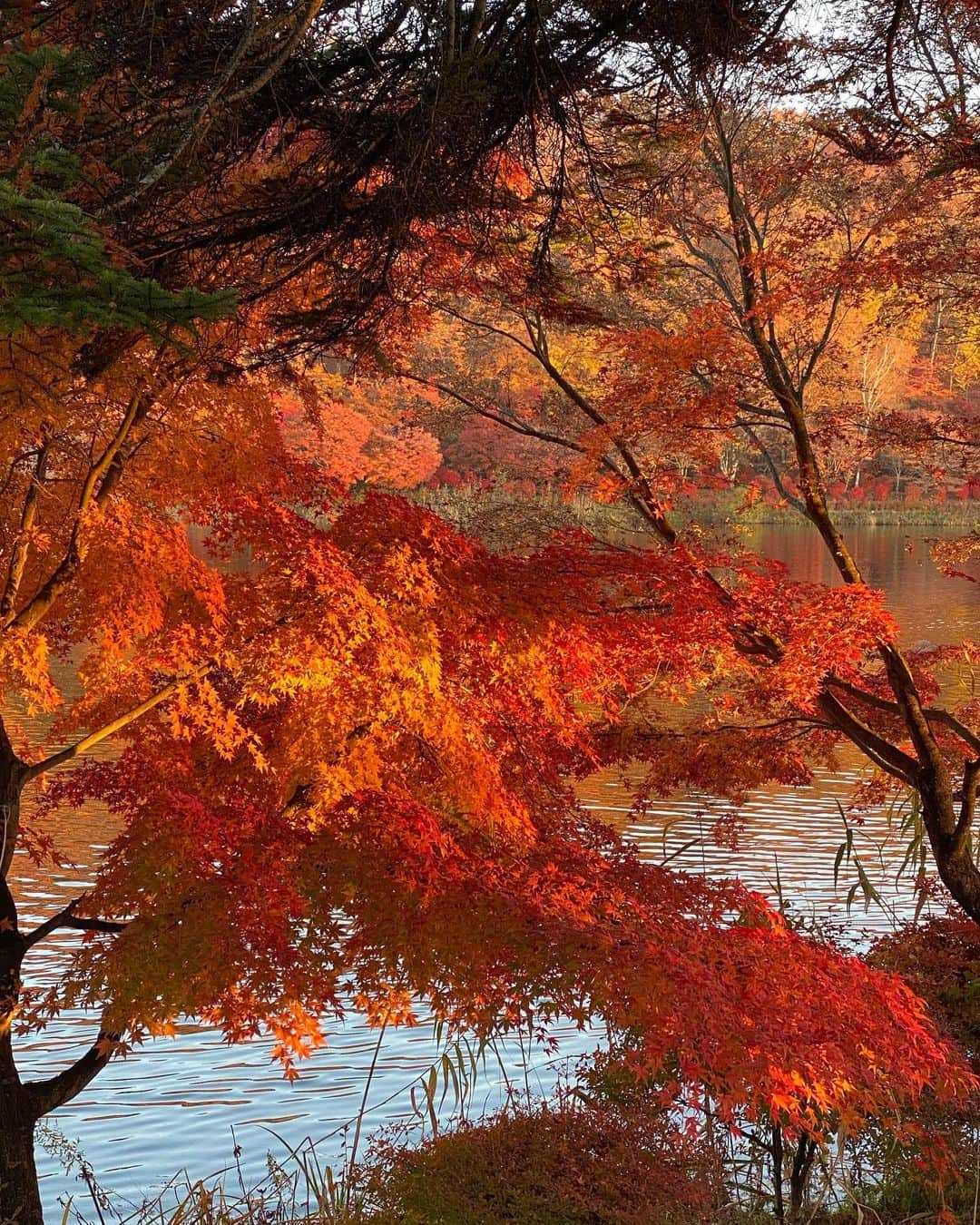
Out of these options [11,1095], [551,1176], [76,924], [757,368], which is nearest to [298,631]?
[76,924]

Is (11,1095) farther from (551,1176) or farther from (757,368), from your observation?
(757,368)

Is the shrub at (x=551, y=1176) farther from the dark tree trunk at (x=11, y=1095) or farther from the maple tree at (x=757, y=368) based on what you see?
the maple tree at (x=757, y=368)

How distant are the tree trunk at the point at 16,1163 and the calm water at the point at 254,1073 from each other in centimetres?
72

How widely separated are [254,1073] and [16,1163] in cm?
266

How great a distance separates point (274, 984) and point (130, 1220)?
208 cm

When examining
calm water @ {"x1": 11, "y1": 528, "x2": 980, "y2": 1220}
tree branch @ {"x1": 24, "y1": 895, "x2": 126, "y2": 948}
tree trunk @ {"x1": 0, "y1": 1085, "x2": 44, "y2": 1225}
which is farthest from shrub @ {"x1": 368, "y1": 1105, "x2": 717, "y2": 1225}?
tree branch @ {"x1": 24, "y1": 895, "x2": 126, "y2": 948}

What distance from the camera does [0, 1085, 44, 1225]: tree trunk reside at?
183 inches

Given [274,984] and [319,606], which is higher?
[319,606]

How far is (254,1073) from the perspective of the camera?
7.26m

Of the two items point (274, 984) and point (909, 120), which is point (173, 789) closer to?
point (274, 984)

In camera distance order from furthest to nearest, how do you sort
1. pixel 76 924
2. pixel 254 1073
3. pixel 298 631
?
pixel 254 1073
pixel 76 924
pixel 298 631

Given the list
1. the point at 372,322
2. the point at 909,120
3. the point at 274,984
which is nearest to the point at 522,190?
the point at 372,322

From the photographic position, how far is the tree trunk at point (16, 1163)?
4.64 meters

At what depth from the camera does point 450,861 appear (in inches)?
177
